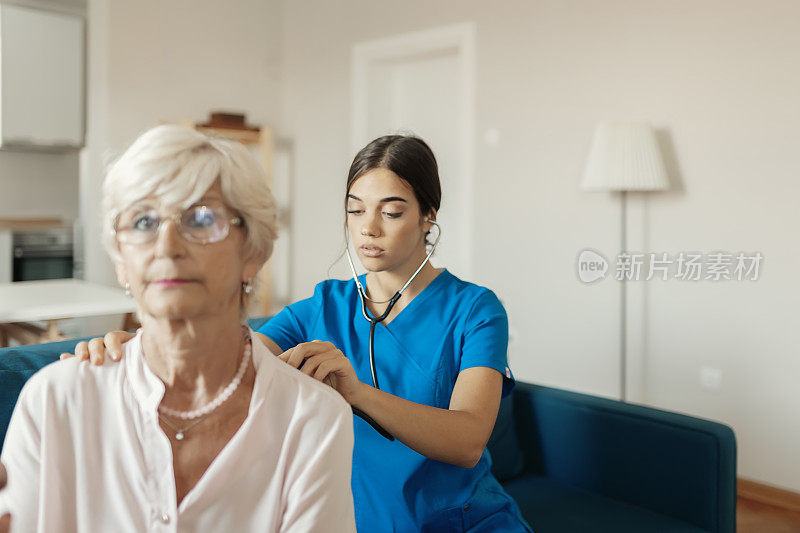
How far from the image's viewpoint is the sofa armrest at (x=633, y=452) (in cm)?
176

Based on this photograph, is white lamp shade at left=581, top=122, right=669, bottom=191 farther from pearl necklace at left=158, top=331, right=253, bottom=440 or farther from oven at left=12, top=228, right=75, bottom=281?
oven at left=12, top=228, right=75, bottom=281

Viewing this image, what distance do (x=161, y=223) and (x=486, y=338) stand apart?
2.09ft

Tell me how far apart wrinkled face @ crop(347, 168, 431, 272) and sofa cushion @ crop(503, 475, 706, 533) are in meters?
0.86

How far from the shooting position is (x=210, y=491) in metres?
0.88

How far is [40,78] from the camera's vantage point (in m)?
4.93

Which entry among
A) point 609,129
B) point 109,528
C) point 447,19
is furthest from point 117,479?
point 447,19

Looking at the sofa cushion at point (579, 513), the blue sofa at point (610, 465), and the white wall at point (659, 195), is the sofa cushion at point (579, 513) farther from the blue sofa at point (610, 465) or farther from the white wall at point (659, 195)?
the white wall at point (659, 195)

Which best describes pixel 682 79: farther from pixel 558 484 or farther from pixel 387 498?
pixel 387 498

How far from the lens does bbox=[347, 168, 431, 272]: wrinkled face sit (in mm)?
1295

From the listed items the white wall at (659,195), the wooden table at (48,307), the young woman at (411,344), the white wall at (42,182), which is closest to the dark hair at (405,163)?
the young woman at (411,344)

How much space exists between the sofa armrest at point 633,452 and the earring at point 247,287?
126 centimetres

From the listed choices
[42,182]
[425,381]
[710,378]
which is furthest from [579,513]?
[42,182]

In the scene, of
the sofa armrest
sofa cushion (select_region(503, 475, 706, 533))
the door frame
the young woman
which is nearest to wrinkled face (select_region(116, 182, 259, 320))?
the young woman

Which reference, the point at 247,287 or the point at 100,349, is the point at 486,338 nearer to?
the point at 247,287
